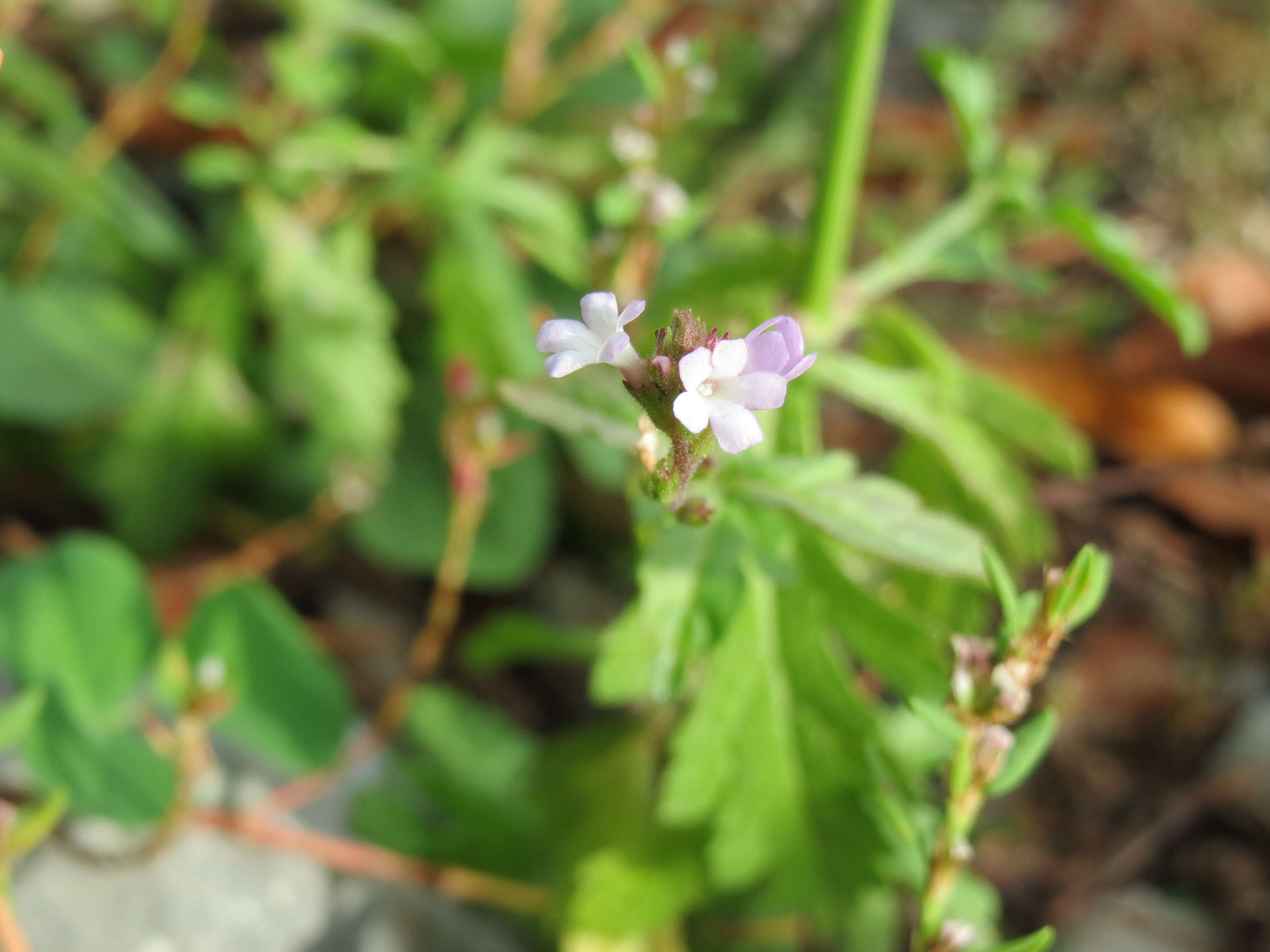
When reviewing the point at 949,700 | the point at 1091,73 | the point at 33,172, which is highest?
the point at 1091,73

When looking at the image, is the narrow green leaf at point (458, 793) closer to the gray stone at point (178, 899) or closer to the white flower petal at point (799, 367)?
the gray stone at point (178, 899)

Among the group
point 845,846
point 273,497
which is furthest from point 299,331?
point 845,846

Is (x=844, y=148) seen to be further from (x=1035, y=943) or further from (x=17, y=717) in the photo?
(x=17, y=717)

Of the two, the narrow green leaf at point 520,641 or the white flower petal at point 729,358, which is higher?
the narrow green leaf at point 520,641

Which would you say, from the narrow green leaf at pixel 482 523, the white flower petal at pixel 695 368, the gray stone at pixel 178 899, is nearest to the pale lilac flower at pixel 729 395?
the white flower petal at pixel 695 368

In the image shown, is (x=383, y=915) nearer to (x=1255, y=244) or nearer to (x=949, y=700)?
(x=949, y=700)

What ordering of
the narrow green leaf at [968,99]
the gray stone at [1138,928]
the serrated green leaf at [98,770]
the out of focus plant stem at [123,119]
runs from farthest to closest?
the out of focus plant stem at [123,119] < the gray stone at [1138,928] < the narrow green leaf at [968,99] < the serrated green leaf at [98,770]

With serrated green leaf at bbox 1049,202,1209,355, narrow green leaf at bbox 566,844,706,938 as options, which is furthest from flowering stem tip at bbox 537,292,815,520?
narrow green leaf at bbox 566,844,706,938
